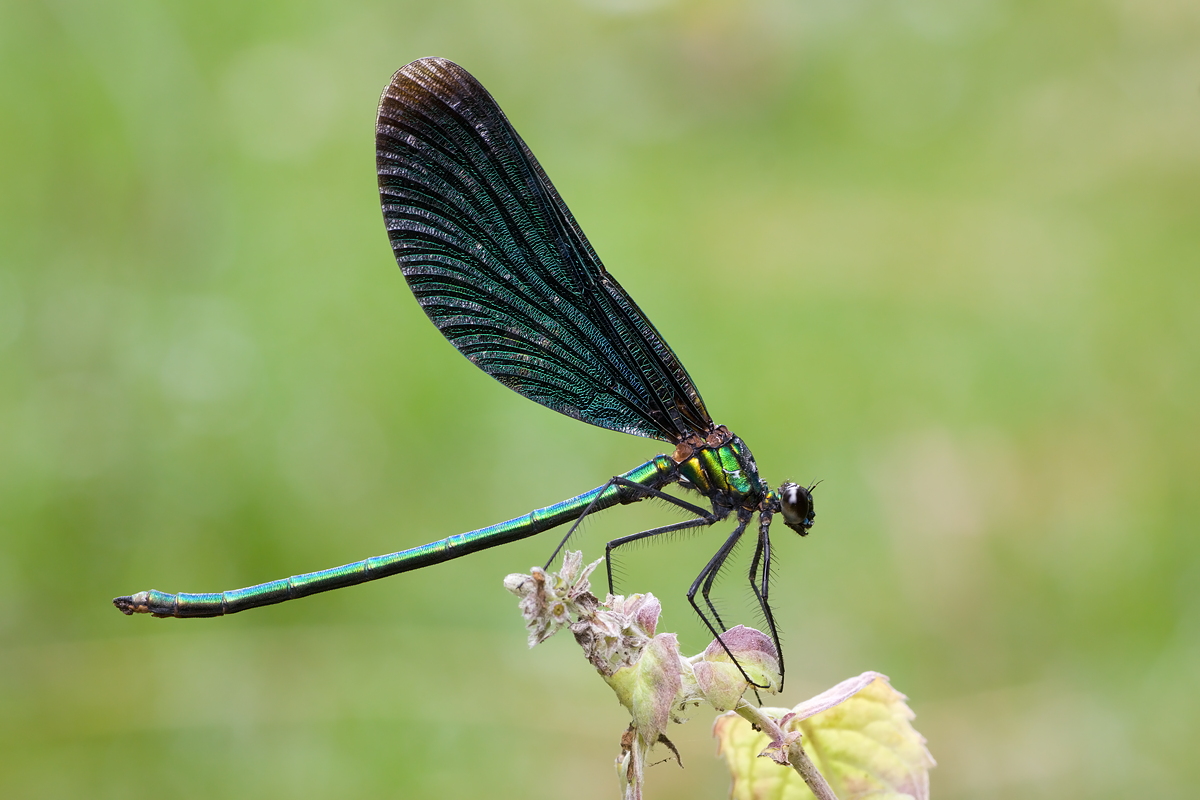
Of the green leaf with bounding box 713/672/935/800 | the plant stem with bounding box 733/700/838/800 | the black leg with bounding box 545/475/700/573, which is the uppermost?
the black leg with bounding box 545/475/700/573

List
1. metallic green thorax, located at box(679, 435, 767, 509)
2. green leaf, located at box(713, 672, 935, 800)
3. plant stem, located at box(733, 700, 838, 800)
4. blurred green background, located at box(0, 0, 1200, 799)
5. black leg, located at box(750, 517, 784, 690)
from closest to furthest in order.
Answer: plant stem, located at box(733, 700, 838, 800) → green leaf, located at box(713, 672, 935, 800) → black leg, located at box(750, 517, 784, 690) → metallic green thorax, located at box(679, 435, 767, 509) → blurred green background, located at box(0, 0, 1200, 799)

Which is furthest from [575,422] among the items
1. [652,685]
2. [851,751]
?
[652,685]

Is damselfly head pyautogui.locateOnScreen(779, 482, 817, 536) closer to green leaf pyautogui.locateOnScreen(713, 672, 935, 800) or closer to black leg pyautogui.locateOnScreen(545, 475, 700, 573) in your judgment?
black leg pyautogui.locateOnScreen(545, 475, 700, 573)

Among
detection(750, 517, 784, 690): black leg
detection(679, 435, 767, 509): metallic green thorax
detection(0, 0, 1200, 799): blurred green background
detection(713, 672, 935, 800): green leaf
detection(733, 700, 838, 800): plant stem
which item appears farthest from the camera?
detection(0, 0, 1200, 799): blurred green background

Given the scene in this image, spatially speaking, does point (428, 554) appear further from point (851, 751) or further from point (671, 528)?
point (851, 751)

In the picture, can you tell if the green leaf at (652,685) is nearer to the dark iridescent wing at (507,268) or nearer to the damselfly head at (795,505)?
the damselfly head at (795,505)

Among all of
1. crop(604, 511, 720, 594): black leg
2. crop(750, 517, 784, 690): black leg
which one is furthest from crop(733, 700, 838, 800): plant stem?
crop(604, 511, 720, 594): black leg

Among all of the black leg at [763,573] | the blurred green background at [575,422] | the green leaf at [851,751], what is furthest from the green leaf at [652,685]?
the blurred green background at [575,422]
